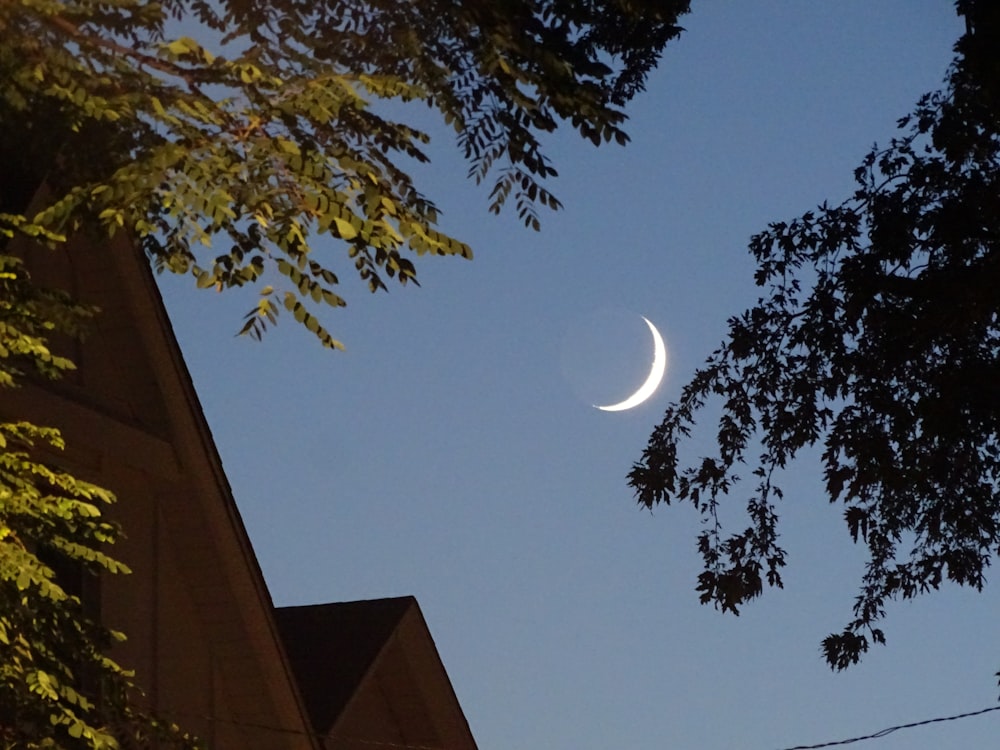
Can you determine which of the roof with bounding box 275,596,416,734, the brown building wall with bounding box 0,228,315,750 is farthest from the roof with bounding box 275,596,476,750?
the brown building wall with bounding box 0,228,315,750

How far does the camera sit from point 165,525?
12.0 metres

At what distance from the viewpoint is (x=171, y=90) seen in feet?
24.5

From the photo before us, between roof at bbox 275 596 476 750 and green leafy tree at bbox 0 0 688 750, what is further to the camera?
roof at bbox 275 596 476 750

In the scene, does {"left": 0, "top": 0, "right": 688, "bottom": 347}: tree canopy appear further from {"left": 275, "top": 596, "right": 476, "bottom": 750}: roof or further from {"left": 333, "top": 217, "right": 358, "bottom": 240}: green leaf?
{"left": 275, "top": 596, "right": 476, "bottom": 750}: roof

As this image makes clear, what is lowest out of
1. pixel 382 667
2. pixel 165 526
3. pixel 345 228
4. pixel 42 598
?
pixel 42 598

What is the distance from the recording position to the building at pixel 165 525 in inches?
442

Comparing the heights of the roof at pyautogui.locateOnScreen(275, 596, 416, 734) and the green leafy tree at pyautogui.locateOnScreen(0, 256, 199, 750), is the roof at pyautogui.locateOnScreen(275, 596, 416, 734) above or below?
above

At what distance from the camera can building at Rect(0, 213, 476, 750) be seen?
36.9 ft

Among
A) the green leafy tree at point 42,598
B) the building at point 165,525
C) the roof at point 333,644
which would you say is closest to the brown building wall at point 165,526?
the building at point 165,525

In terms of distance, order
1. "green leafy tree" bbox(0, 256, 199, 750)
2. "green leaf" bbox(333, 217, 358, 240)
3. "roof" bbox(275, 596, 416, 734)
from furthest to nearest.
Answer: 1. "roof" bbox(275, 596, 416, 734)
2. "green leaf" bbox(333, 217, 358, 240)
3. "green leafy tree" bbox(0, 256, 199, 750)

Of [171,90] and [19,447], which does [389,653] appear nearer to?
[19,447]

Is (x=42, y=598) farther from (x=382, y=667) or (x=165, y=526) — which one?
(x=382, y=667)

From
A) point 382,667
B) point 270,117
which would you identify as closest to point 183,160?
point 270,117

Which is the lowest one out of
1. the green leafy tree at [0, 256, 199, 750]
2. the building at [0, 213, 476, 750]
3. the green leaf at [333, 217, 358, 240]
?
the green leafy tree at [0, 256, 199, 750]
